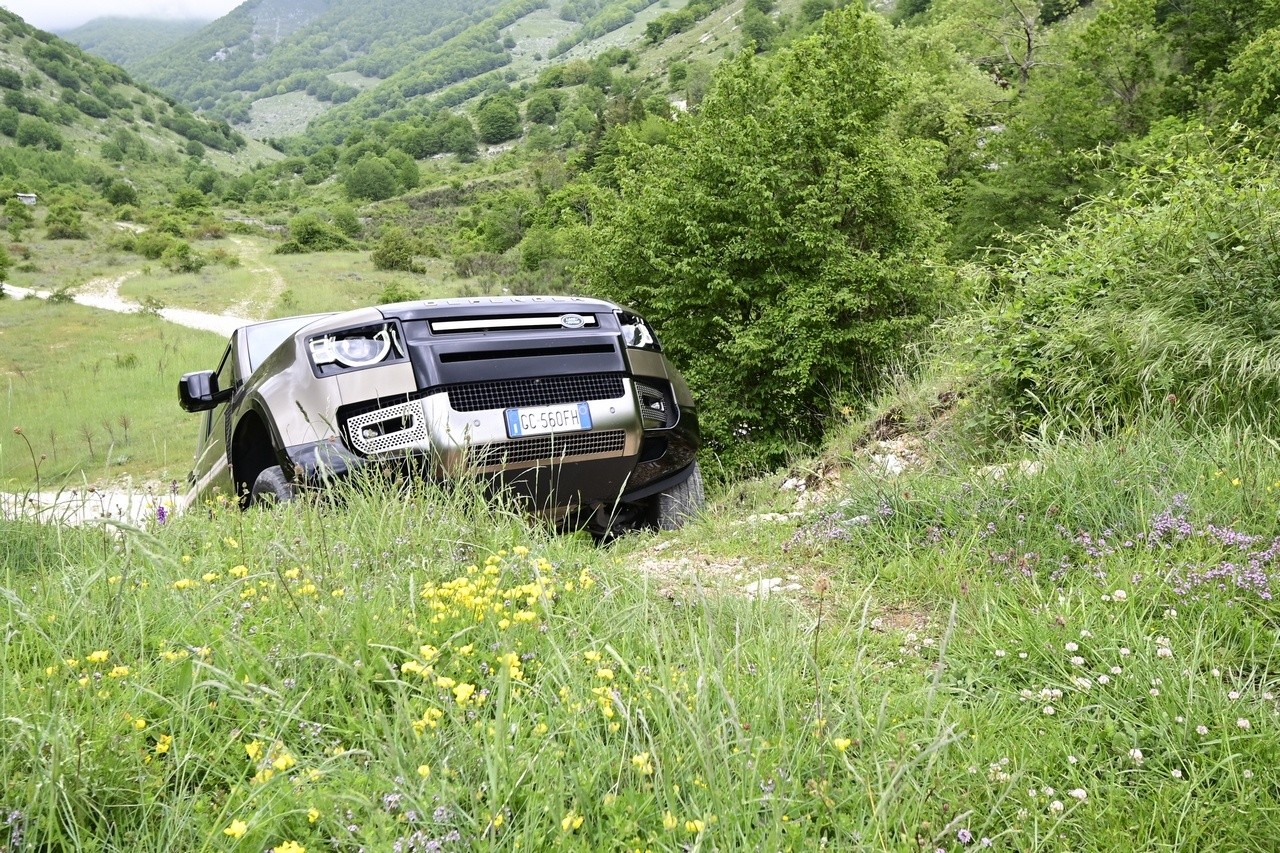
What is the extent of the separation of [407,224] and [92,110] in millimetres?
78039

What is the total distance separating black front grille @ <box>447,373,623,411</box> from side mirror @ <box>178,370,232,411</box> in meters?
1.90

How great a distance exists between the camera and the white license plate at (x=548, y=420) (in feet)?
11.8

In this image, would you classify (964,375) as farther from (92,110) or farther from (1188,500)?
(92,110)

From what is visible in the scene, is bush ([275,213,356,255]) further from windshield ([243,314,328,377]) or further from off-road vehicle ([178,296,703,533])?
off-road vehicle ([178,296,703,533])

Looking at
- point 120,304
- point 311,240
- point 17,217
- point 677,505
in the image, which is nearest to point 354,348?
point 677,505

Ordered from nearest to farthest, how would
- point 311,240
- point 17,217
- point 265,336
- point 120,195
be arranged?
point 265,336
point 17,217
point 311,240
point 120,195

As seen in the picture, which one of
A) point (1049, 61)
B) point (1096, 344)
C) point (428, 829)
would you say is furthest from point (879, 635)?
point (1049, 61)

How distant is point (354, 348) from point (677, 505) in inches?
73.0

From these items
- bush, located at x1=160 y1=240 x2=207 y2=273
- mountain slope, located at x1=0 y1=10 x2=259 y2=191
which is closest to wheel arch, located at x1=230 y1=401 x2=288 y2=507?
bush, located at x1=160 y1=240 x2=207 y2=273

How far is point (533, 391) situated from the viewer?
371 centimetres

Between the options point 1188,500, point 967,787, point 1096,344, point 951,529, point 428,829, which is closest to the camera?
point 428,829

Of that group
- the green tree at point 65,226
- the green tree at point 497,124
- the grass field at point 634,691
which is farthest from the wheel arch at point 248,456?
the green tree at point 497,124

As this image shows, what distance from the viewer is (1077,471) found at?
321 cm

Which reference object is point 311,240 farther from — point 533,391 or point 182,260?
point 533,391
